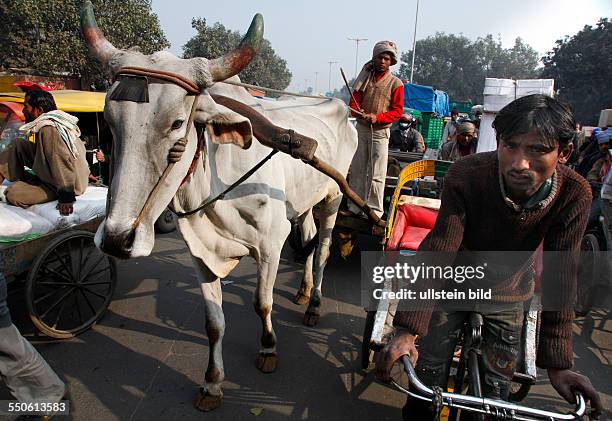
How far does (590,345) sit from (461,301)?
2795 millimetres

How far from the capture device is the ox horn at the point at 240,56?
212cm

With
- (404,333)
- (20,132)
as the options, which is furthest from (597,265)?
(20,132)

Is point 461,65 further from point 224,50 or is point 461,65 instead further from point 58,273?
point 58,273

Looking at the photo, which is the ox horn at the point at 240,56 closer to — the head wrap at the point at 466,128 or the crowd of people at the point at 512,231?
the crowd of people at the point at 512,231

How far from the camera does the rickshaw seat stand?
3.66 metres

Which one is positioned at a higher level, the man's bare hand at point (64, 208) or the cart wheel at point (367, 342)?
the man's bare hand at point (64, 208)

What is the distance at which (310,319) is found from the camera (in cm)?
399

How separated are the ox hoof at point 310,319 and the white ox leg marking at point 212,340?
1.17 metres

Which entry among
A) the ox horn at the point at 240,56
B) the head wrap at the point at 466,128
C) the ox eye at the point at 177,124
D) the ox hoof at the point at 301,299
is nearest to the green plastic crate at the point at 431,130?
the head wrap at the point at 466,128

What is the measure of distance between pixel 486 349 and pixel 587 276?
10.7ft

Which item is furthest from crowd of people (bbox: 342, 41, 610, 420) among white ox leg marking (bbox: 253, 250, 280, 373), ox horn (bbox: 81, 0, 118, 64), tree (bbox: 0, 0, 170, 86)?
tree (bbox: 0, 0, 170, 86)

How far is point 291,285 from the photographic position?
4.83 meters

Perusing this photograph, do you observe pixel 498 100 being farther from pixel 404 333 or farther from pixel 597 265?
pixel 404 333

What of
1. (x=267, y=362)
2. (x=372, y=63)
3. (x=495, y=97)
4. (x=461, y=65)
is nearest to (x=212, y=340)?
(x=267, y=362)
